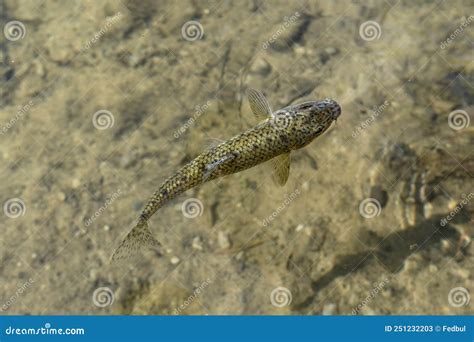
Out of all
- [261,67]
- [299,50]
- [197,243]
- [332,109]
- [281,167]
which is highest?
[299,50]

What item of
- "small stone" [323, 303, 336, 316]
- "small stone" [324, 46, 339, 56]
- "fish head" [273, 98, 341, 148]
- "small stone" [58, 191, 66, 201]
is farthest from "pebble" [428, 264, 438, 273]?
"small stone" [58, 191, 66, 201]

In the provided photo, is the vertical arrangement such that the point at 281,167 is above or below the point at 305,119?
below

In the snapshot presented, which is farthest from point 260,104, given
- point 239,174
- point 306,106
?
point 239,174

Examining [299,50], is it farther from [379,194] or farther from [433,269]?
[433,269]

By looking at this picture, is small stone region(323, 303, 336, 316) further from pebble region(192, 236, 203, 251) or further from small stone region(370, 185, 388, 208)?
pebble region(192, 236, 203, 251)

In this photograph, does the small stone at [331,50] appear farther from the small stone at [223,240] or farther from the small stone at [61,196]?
the small stone at [61,196]

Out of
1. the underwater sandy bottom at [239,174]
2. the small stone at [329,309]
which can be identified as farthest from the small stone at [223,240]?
the small stone at [329,309]

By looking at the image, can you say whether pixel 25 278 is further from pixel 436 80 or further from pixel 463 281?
pixel 436 80
